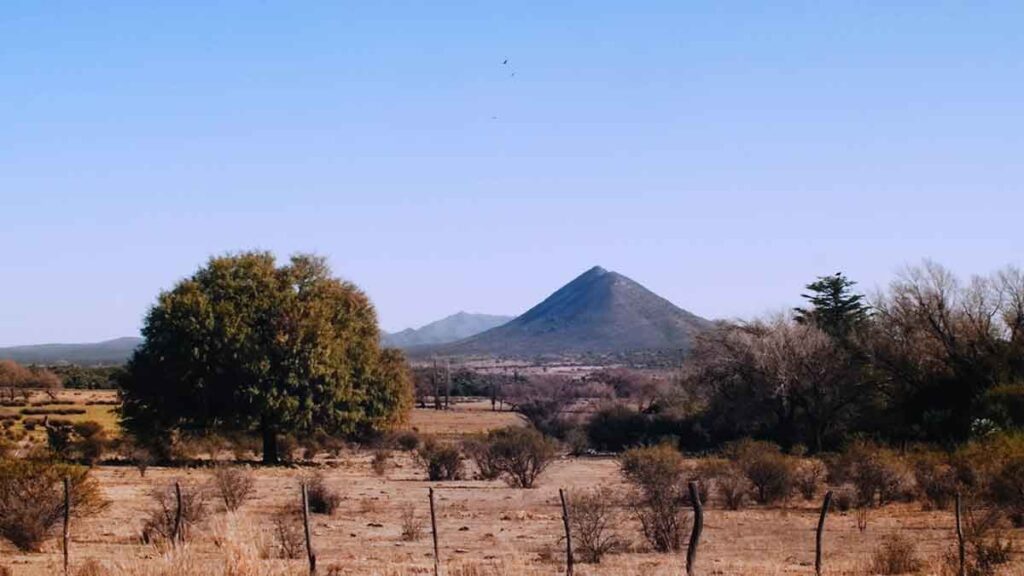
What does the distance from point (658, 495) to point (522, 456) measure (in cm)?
1840

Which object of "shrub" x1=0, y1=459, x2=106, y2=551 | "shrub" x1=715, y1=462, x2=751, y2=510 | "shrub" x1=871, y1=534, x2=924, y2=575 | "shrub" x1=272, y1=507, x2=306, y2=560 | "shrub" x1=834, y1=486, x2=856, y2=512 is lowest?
"shrub" x1=834, y1=486, x2=856, y2=512

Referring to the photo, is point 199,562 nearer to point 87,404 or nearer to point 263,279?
point 263,279

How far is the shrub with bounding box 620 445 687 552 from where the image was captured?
82.2ft

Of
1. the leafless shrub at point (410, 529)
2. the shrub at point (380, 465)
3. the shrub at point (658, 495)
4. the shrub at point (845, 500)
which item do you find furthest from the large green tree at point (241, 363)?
the shrub at point (845, 500)

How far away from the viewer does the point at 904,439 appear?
4744 cm

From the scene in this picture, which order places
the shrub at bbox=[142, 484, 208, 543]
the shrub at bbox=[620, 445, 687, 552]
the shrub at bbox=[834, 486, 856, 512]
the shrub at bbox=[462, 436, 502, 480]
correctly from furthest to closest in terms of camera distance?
the shrub at bbox=[462, 436, 502, 480]
the shrub at bbox=[834, 486, 856, 512]
the shrub at bbox=[620, 445, 687, 552]
the shrub at bbox=[142, 484, 208, 543]

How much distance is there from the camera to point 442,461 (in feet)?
155

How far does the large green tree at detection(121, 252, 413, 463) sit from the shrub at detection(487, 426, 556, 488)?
10639 millimetres

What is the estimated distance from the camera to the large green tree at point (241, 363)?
51531 mm

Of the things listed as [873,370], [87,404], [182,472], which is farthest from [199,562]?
[87,404]

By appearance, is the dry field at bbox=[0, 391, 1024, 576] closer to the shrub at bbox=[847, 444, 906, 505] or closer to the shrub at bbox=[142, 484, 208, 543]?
the shrub at bbox=[142, 484, 208, 543]

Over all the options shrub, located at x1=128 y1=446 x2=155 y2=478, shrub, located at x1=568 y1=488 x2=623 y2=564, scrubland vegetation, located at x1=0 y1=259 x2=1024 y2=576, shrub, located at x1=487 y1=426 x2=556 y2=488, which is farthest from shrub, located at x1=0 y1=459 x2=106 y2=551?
shrub, located at x1=487 y1=426 x2=556 y2=488

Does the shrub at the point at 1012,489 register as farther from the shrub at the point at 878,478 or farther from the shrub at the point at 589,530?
the shrub at the point at 589,530

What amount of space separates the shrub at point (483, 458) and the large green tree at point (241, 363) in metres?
7.78
